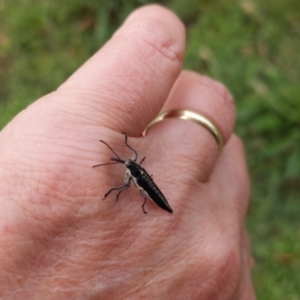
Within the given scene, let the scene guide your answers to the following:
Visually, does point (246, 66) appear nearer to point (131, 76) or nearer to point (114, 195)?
point (131, 76)

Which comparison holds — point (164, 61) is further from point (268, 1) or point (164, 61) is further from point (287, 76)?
point (268, 1)

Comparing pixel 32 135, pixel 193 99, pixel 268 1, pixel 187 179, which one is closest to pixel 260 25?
pixel 268 1

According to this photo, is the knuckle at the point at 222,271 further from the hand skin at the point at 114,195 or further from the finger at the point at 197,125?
the finger at the point at 197,125

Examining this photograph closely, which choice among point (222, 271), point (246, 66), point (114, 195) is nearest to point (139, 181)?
point (114, 195)

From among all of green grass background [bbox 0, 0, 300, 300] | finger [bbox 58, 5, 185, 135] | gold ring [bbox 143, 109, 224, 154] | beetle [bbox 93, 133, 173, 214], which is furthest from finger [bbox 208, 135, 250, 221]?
green grass background [bbox 0, 0, 300, 300]

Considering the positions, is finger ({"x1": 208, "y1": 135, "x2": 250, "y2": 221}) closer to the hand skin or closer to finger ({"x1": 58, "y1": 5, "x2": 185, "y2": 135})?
the hand skin

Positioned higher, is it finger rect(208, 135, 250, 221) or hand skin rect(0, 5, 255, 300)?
hand skin rect(0, 5, 255, 300)
